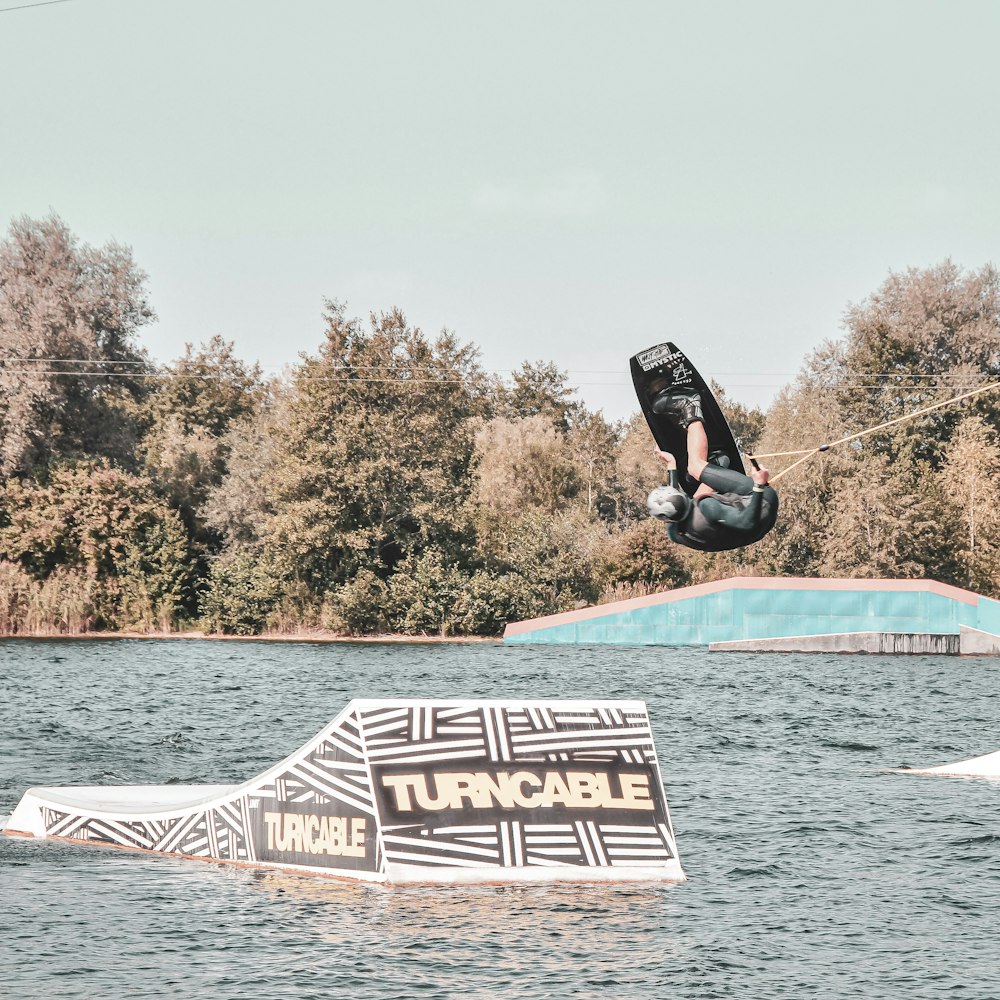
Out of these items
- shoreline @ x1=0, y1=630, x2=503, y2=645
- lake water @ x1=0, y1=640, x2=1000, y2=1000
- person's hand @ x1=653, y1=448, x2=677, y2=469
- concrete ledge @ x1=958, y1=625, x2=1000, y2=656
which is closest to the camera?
person's hand @ x1=653, y1=448, x2=677, y2=469

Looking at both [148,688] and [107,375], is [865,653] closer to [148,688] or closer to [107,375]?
[148,688]

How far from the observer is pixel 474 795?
17953 mm

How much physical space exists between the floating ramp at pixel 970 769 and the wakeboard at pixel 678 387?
2375 centimetres

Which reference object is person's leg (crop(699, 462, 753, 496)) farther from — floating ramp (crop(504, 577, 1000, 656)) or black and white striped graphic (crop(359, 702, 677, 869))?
floating ramp (crop(504, 577, 1000, 656))

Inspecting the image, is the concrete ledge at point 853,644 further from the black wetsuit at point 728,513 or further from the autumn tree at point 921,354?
the black wetsuit at point 728,513

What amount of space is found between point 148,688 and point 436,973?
1263 inches

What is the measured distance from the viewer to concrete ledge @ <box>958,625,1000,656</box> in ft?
205

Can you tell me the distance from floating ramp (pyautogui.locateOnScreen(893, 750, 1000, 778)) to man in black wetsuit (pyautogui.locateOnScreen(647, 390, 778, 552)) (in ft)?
78.4

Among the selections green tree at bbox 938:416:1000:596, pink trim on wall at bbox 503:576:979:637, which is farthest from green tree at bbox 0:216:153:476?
green tree at bbox 938:416:1000:596

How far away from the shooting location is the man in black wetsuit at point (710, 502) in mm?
9594

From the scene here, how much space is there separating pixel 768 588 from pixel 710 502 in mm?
54161

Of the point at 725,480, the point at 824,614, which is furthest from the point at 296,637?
the point at 725,480

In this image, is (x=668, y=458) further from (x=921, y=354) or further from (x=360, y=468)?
(x=921, y=354)

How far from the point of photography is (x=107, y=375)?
74.5 metres
